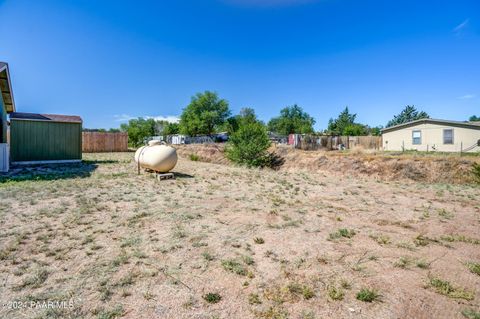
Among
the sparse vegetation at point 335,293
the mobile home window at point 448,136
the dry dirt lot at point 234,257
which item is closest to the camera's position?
the dry dirt lot at point 234,257

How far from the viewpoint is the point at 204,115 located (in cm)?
4666

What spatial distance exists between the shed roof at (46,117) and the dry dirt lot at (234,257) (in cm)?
842

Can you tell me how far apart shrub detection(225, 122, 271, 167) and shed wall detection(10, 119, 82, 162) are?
9.20 m

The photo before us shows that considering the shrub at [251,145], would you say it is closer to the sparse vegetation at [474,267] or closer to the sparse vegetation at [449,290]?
the sparse vegetation at [474,267]

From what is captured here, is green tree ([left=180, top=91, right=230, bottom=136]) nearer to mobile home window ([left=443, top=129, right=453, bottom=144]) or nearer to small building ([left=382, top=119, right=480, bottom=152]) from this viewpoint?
small building ([left=382, top=119, right=480, bottom=152])

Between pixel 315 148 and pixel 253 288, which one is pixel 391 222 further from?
pixel 315 148

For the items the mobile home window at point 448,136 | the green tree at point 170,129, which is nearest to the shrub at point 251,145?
the mobile home window at point 448,136

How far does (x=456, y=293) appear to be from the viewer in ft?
8.66

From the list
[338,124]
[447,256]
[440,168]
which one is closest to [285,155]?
[440,168]

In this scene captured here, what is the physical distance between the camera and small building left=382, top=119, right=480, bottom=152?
56.9 ft

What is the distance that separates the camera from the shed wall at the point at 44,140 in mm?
12711

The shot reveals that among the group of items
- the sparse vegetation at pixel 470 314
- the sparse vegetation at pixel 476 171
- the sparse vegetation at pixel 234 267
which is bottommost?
the sparse vegetation at pixel 470 314

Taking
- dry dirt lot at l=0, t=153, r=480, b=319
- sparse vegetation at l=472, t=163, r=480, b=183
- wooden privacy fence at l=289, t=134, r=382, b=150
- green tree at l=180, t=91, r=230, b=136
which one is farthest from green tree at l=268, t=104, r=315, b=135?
dry dirt lot at l=0, t=153, r=480, b=319

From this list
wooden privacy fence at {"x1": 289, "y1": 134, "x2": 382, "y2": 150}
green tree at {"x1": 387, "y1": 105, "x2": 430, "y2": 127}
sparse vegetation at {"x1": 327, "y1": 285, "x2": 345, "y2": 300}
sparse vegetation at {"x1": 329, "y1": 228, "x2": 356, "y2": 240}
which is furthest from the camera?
green tree at {"x1": 387, "y1": 105, "x2": 430, "y2": 127}
